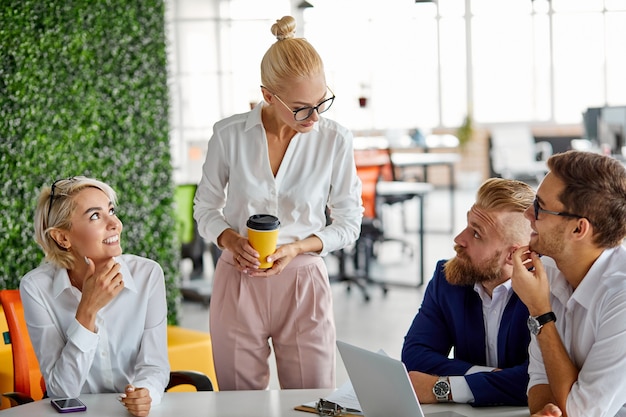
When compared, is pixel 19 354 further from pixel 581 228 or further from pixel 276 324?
pixel 581 228

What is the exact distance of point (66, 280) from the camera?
245cm

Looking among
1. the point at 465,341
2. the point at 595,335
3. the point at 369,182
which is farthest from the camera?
the point at 369,182

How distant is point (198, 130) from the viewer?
13242 mm

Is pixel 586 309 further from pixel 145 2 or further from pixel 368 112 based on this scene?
pixel 368 112

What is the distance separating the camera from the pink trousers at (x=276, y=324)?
257cm

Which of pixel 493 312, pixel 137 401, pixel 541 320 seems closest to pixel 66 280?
pixel 137 401

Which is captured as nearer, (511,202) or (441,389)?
(441,389)

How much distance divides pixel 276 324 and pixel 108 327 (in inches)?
19.9

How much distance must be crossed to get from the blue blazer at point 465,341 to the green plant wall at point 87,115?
242 centimetres

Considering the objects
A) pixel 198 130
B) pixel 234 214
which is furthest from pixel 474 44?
pixel 234 214

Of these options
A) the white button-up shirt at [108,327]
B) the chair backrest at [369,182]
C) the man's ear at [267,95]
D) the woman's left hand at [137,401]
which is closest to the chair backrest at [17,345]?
the white button-up shirt at [108,327]

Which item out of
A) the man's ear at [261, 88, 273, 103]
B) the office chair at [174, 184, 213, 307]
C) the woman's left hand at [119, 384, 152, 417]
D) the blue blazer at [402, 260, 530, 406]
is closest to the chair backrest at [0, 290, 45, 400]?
the woman's left hand at [119, 384, 152, 417]

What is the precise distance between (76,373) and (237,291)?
535mm

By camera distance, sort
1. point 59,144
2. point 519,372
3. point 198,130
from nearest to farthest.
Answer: point 519,372
point 59,144
point 198,130
